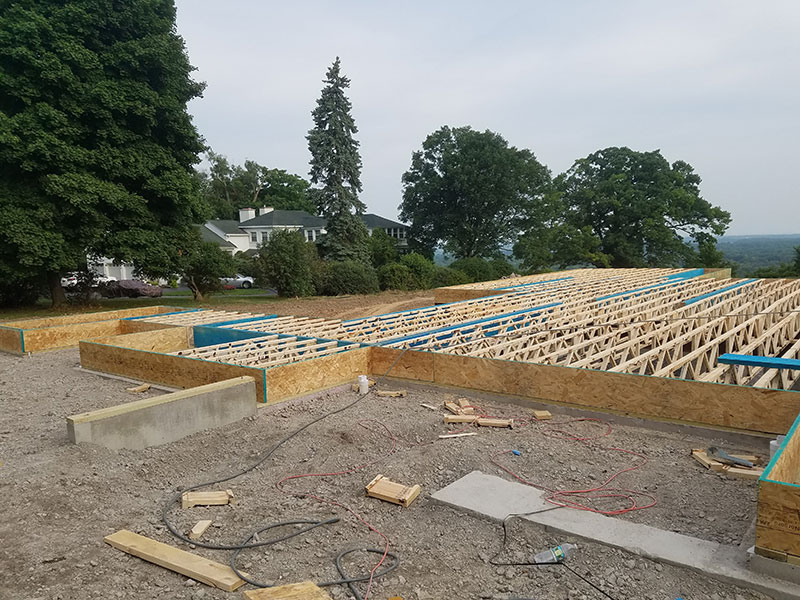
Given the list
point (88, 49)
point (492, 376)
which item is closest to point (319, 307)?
point (88, 49)

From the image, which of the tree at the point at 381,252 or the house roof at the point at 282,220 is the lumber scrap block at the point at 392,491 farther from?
the house roof at the point at 282,220

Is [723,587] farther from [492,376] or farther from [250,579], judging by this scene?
[492,376]

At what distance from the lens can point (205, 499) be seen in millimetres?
4324

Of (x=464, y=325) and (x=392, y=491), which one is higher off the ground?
(x=464, y=325)

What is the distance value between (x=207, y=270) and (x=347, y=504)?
17.9 m

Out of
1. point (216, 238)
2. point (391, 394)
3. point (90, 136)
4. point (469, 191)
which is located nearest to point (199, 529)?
point (391, 394)

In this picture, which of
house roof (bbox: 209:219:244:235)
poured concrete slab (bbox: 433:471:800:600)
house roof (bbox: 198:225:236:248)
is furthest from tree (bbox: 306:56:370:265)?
poured concrete slab (bbox: 433:471:800:600)

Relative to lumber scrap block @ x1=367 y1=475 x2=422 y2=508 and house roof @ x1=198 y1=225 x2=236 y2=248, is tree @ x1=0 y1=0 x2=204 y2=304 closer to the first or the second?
lumber scrap block @ x1=367 y1=475 x2=422 y2=508

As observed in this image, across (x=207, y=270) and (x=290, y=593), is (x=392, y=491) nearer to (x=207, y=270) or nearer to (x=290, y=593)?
(x=290, y=593)

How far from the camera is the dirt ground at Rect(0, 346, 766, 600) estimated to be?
10.6ft

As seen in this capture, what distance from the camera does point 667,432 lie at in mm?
5906

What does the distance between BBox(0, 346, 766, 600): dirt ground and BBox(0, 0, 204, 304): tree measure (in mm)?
10348

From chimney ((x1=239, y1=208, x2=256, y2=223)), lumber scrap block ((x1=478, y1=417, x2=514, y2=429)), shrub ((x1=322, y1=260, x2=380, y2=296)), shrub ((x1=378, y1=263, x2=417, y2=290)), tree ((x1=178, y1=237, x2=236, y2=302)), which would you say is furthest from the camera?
chimney ((x1=239, y1=208, x2=256, y2=223))

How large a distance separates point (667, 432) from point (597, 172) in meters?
37.0
